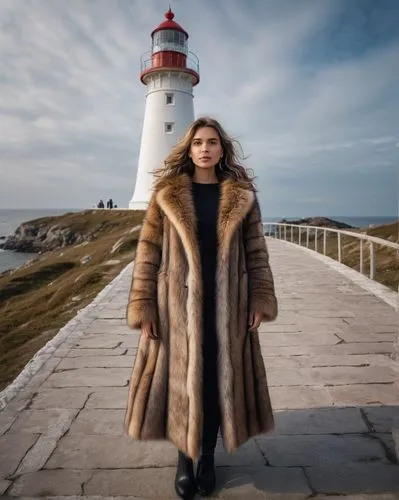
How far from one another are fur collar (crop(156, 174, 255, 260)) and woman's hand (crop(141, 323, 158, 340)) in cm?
42

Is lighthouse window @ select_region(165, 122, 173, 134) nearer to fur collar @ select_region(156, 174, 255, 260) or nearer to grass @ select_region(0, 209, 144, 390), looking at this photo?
grass @ select_region(0, 209, 144, 390)

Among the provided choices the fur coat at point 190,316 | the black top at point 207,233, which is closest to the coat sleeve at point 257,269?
the fur coat at point 190,316

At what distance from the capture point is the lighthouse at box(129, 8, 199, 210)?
30.2 meters

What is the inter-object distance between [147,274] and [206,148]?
2.47ft

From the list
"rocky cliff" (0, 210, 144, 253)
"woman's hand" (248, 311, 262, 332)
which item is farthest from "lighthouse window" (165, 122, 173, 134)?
"woman's hand" (248, 311, 262, 332)

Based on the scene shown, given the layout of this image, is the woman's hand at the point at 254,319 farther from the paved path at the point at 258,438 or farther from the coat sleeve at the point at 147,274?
the paved path at the point at 258,438

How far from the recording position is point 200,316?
2.38 metres

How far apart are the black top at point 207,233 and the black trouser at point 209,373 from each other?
8 cm

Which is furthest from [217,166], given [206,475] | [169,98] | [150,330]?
[169,98]

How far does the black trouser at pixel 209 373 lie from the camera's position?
2432 mm

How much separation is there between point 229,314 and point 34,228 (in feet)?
156

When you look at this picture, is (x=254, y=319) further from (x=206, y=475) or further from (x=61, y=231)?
(x=61, y=231)

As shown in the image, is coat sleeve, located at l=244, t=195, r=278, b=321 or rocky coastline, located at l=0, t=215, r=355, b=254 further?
rocky coastline, located at l=0, t=215, r=355, b=254

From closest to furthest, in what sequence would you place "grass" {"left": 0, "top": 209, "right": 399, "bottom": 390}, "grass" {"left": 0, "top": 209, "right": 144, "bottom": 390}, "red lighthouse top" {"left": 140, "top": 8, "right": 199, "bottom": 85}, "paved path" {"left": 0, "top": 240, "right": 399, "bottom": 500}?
"paved path" {"left": 0, "top": 240, "right": 399, "bottom": 500}
"grass" {"left": 0, "top": 209, "right": 144, "bottom": 390}
"grass" {"left": 0, "top": 209, "right": 399, "bottom": 390}
"red lighthouse top" {"left": 140, "top": 8, "right": 199, "bottom": 85}
